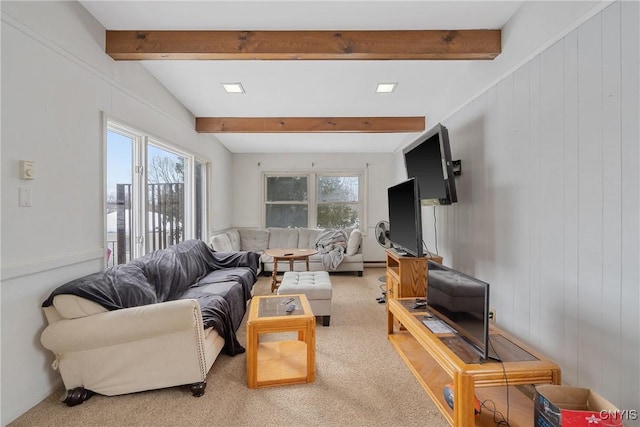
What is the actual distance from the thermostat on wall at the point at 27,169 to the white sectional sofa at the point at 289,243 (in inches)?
124

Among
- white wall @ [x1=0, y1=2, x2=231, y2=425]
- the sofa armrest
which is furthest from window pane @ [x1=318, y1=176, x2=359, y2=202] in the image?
the sofa armrest

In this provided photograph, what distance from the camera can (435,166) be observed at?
2533 millimetres

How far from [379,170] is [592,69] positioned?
4611mm

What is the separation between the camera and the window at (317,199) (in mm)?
6047

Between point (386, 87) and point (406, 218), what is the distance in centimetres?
139

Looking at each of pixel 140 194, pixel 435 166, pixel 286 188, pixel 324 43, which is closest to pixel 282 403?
pixel 435 166

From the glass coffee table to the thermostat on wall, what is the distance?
5.00ft

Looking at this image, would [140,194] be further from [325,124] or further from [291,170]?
[291,170]

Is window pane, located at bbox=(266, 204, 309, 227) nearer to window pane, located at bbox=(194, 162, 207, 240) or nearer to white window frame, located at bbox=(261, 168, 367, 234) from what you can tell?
white window frame, located at bbox=(261, 168, 367, 234)

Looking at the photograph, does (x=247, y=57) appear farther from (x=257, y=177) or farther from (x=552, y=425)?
(x=257, y=177)

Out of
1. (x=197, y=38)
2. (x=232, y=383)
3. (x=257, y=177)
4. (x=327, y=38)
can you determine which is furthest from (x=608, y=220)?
(x=257, y=177)

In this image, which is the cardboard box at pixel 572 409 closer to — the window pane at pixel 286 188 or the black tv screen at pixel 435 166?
the black tv screen at pixel 435 166

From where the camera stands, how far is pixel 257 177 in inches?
236

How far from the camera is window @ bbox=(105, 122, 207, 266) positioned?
251cm
